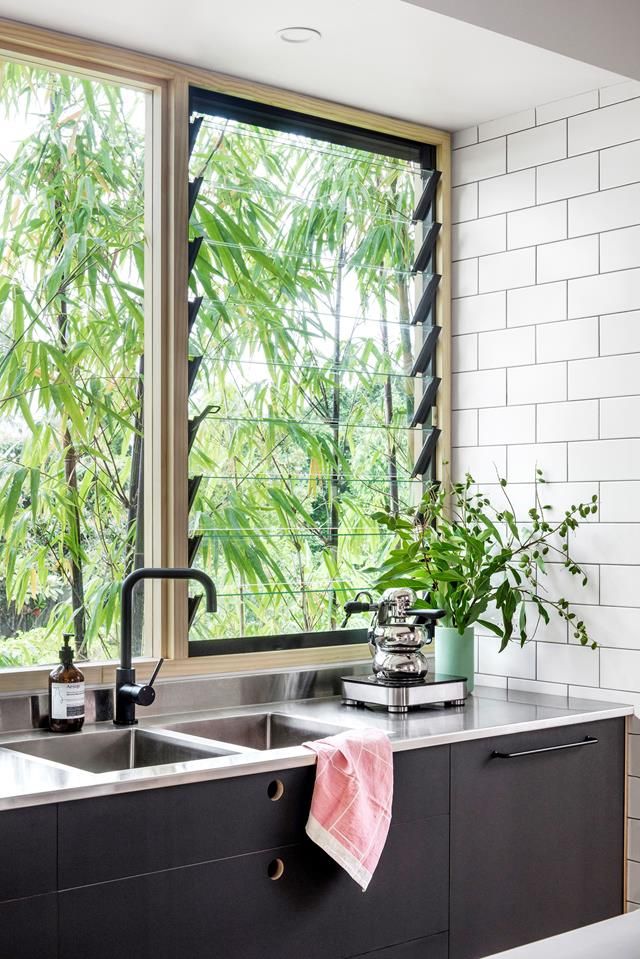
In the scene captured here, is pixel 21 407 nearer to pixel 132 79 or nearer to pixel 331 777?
pixel 132 79

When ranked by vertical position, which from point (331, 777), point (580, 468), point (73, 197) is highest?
point (73, 197)

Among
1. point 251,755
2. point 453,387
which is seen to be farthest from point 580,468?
point 251,755

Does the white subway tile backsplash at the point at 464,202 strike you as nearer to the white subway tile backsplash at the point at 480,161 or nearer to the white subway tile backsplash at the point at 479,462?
the white subway tile backsplash at the point at 480,161

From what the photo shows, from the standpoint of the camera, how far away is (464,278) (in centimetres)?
342

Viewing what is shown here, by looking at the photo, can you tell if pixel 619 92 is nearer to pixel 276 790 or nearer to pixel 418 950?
pixel 276 790

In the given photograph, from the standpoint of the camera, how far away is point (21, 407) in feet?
8.84

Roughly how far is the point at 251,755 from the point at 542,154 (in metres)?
1.83

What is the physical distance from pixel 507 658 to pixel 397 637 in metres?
0.50

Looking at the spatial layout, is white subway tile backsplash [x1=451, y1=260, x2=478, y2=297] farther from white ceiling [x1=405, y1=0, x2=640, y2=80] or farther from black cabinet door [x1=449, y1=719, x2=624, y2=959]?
black cabinet door [x1=449, y1=719, x2=624, y2=959]

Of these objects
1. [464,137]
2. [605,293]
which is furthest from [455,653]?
[464,137]

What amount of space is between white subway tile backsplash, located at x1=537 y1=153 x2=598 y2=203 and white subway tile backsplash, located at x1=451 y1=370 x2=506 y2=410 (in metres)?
0.49

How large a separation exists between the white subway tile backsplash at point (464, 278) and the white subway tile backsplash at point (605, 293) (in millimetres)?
347

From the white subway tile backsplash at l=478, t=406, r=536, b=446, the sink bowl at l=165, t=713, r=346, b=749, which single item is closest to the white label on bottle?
the sink bowl at l=165, t=713, r=346, b=749

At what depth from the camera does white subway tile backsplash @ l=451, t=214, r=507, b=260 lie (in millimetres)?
3316
